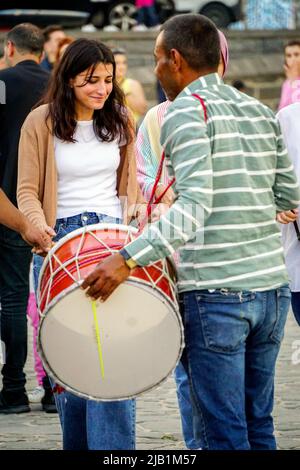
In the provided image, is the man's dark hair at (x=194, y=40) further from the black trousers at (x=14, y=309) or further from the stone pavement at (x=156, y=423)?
the black trousers at (x=14, y=309)

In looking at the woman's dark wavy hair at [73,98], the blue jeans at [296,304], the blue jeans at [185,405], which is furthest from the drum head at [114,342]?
the blue jeans at [296,304]

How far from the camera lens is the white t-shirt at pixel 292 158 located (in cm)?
573

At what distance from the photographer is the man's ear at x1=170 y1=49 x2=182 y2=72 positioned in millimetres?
4258

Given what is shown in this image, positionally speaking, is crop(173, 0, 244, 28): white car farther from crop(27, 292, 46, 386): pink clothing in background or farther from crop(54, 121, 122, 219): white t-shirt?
crop(54, 121, 122, 219): white t-shirt

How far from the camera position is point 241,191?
164 inches

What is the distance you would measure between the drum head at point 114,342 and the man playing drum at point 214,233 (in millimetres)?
73

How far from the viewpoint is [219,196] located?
4.15 meters

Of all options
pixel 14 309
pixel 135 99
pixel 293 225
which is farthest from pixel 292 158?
pixel 135 99

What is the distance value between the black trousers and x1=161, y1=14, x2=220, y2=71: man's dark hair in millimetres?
2984
